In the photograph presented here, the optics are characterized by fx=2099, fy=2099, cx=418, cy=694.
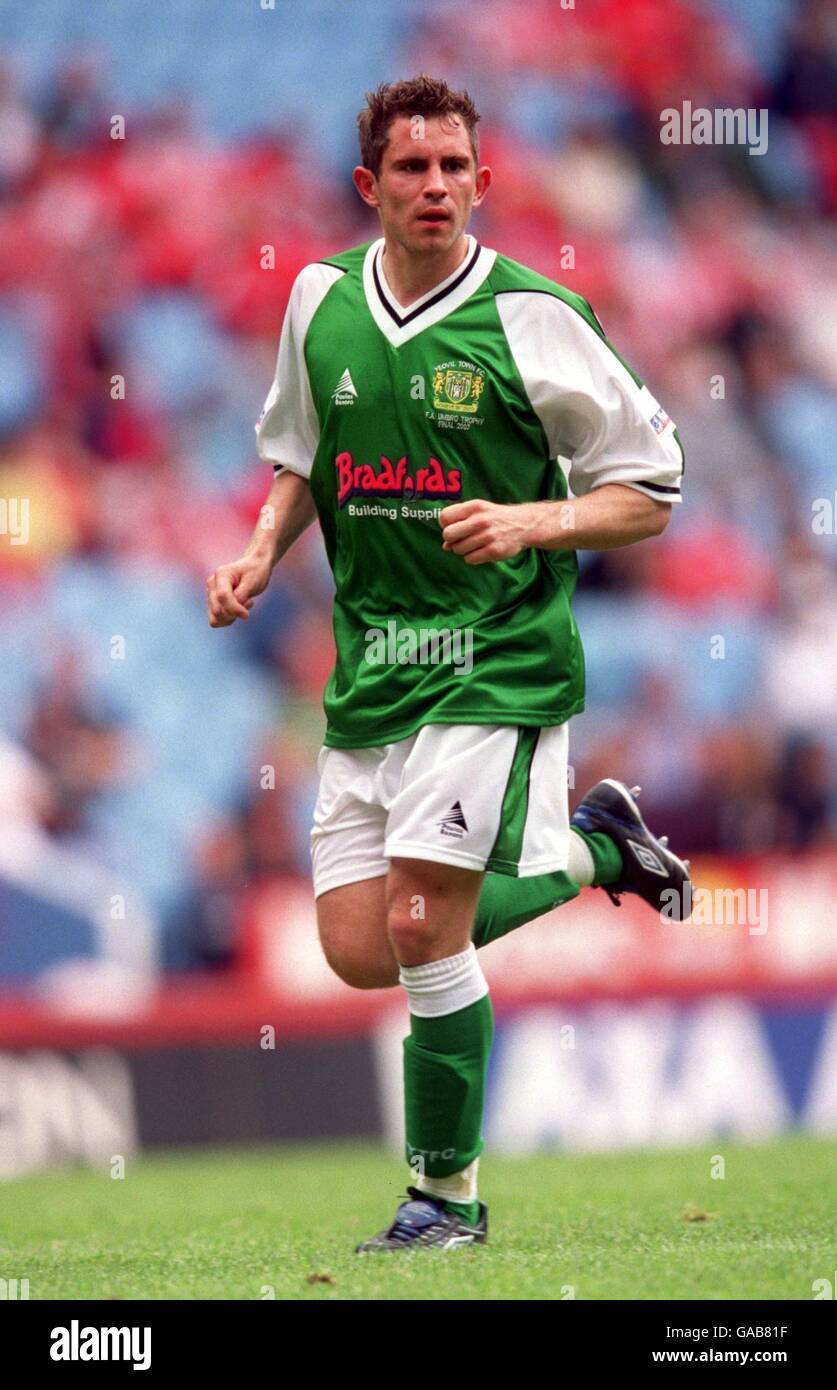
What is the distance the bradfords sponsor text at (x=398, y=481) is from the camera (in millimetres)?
4477

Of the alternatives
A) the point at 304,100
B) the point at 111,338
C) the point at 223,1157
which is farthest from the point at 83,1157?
the point at 304,100

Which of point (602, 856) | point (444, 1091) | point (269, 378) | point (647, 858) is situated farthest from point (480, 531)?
point (269, 378)

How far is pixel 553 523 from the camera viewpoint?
14.2ft

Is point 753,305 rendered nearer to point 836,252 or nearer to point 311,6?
point 836,252

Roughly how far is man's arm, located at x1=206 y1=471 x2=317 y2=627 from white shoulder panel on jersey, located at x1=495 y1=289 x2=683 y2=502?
0.68 metres

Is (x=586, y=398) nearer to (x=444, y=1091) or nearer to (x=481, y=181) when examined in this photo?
(x=481, y=181)

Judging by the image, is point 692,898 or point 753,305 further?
point 753,305

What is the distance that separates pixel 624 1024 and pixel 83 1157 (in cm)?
246

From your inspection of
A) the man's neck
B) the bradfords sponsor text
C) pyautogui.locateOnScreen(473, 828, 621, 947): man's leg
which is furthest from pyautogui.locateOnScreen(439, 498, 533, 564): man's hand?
pyautogui.locateOnScreen(473, 828, 621, 947): man's leg

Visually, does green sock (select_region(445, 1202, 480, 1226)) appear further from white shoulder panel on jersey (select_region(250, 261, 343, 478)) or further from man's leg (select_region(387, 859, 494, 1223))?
white shoulder panel on jersey (select_region(250, 261, 343, 478))

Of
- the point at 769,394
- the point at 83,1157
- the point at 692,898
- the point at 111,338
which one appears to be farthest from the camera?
the point at 769,394

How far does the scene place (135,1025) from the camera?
9.23 metres

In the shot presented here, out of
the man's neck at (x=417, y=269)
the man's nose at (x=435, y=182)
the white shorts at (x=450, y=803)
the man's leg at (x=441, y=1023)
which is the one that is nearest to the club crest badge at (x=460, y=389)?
the man's neck at (x=417, y=269)

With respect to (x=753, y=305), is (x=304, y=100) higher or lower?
higher
